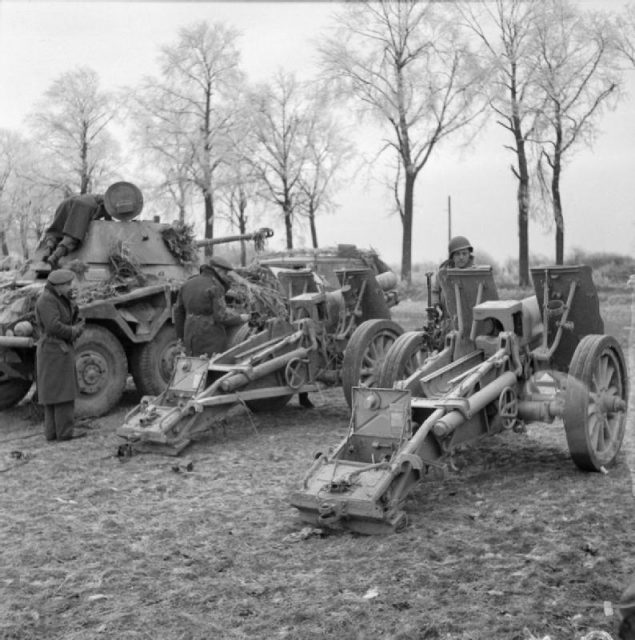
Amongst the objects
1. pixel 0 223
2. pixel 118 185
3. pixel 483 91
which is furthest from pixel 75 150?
pixel 118 185

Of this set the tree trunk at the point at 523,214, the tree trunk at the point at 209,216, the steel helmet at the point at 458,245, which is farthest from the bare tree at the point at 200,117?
the steel helmet at the point at 458,245

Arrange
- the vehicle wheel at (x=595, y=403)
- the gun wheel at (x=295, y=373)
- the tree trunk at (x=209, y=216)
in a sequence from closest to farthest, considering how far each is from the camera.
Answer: the vehicle wheel at (x=595, y=403) → the gun wheel at (x=295, y=373) → the tree trunk at (x=209, y=216)

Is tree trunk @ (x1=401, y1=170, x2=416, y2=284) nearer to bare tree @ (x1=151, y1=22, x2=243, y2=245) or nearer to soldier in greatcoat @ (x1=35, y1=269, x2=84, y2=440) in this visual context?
bare tree @ (x1=151, y1=22, x2=243, y2=245)

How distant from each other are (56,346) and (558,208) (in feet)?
46.4

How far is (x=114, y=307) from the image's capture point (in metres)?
9.68

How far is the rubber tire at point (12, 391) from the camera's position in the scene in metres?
9.97

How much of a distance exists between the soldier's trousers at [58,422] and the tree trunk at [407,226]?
48.5 ft

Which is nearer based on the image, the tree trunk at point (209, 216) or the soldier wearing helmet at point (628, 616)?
the soldier wearing helmet at point (628, 616)

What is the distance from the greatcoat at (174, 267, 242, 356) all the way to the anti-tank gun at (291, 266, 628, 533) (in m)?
2.15

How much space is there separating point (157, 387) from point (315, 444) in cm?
281

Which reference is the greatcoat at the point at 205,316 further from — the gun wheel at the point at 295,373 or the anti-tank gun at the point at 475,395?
the anti-tank gun at the point at 475,395

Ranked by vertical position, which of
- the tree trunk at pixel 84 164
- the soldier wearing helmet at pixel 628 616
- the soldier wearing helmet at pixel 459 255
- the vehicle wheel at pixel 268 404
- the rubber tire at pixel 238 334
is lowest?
the vehicle wheel at pixel 268 404

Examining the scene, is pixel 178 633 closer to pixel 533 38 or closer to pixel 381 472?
pixel 381 472

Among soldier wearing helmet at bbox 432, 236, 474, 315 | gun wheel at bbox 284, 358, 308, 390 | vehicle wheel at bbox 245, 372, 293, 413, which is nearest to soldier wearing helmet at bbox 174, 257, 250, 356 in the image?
gun wheel at bbox 284, 358, 308, 390
